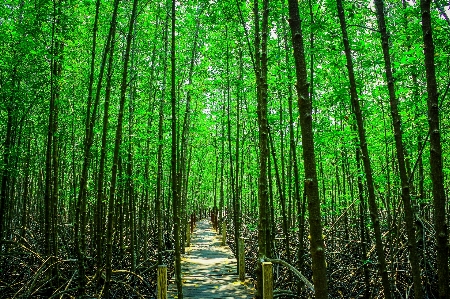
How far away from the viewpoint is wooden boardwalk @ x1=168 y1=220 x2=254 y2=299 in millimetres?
7129

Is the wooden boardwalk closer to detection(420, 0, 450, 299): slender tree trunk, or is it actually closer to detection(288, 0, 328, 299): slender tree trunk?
detection(420, 0, 450, 299): slender tree trunk

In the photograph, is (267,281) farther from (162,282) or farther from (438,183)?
(438,183)

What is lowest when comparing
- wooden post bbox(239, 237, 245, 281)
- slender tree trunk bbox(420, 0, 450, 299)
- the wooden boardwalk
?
the wooden boardwalk

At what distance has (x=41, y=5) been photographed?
5.75 meters

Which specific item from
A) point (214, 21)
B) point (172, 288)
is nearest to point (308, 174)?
point (214, 21)

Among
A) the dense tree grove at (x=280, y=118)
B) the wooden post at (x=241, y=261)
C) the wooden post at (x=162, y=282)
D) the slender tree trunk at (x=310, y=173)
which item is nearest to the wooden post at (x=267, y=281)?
the dense tree grove at (x=280, y=118)

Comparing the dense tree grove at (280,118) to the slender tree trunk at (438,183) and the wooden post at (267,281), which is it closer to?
the slender tree trunk at (438,183)

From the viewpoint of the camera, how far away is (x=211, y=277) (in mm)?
8523

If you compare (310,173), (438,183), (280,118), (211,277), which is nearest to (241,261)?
(211,277)

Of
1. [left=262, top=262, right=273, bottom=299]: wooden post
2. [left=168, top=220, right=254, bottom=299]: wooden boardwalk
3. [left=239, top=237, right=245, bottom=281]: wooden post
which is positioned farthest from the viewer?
[left=239, top=237, right=245, bottom=281]: wooden post

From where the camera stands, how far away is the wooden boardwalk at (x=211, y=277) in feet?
23.4

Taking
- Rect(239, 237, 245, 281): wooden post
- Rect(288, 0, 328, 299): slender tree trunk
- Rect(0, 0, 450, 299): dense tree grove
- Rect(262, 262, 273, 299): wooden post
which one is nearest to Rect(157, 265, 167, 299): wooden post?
Rect(0, 0, 450, 299): dense tree grove

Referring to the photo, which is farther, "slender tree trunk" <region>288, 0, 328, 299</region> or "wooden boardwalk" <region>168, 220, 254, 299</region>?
"wooden boardwalk" <region>168, 220, 254, 299</region>

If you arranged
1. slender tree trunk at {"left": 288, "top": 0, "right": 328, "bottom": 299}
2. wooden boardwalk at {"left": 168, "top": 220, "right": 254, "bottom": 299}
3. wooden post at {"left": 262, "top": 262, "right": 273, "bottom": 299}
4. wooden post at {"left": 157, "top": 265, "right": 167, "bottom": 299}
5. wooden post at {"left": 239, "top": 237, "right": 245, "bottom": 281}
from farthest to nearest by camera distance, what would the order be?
wooden post at {"left": 239, "top": 237, "right": 245, "bottom": 281}, wooden boardwalk at {"left": 168, "top": 220, "right": 254, "bottom": 299}, wooden post at {"left": 157, "top": 265, "right": 167, "bottom": 299}, wooden post at {"left": 262, "top": 262, "right": 273, "bottom": 299}, slender tree trunk at {"left": 288, "top": 0, "right": 328, "bottom": 299}
